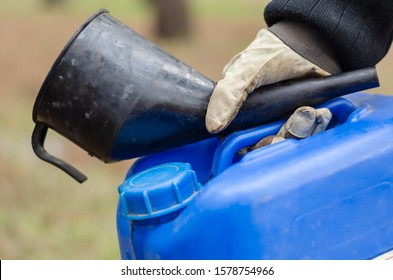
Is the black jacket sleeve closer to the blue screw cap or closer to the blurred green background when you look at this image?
the blue screw cap

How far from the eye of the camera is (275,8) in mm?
1567

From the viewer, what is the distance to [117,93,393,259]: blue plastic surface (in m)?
1.26

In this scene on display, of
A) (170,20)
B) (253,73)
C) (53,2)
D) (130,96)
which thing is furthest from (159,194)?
(53,2)

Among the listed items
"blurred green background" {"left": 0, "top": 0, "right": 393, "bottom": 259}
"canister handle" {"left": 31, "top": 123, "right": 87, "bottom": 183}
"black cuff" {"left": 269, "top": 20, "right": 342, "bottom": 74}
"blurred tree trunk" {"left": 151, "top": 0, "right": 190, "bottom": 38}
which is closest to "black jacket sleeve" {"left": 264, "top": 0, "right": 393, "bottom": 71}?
"black cuff" {"left": 269, "top": 20, "right": 342, "bottom": 74}

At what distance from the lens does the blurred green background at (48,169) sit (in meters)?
2.73

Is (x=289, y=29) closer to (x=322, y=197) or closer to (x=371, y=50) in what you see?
(x=371, y=50)

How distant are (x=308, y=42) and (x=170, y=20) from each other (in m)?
5.49

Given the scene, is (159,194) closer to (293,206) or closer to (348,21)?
(293,206)

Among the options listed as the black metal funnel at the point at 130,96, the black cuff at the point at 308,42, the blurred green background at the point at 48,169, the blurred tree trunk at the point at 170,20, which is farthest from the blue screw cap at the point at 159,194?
the blurred tree trunk at the point at 170,20

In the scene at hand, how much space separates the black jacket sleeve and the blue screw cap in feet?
1.51

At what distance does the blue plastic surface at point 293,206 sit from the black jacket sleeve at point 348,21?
19 centimetres

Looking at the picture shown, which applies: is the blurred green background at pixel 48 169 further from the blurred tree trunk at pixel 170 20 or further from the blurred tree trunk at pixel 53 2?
the blurred tree trunk at pixel 53 2
